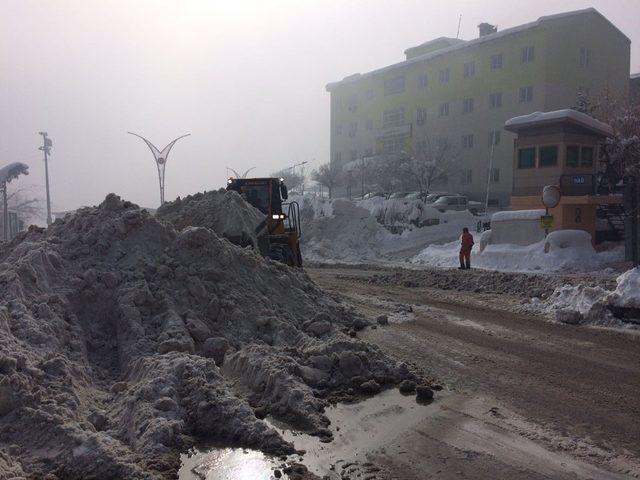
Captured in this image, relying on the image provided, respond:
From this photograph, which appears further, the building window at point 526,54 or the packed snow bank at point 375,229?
the building window at point 526,54

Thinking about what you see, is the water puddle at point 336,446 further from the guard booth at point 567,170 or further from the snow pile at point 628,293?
the guard booth at point 567,170

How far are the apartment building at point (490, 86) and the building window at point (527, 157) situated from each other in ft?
50.9

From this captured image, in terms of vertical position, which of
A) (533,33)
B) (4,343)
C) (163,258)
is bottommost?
(4,343)

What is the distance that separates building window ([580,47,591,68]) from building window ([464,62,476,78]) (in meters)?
8.23

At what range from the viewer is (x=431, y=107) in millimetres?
51125

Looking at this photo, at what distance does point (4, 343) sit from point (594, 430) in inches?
227

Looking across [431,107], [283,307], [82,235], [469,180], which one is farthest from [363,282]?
[431,107]

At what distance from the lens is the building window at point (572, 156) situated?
23.6 m

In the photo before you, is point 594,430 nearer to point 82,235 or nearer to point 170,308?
point 170,308

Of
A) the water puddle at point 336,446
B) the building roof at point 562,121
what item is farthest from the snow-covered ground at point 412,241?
the water puddle at point 336,446

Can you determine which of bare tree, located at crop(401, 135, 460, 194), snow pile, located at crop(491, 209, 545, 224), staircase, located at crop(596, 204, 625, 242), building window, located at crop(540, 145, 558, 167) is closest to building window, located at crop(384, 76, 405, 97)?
bare tree, located at crop(401, 135, 460, 194)

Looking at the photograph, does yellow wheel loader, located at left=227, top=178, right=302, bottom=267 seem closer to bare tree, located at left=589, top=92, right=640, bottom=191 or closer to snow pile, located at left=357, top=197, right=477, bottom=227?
bare tree, located at left=589, top=92, right=640, bottom=191

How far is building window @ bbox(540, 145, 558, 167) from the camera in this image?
23688 millimetres

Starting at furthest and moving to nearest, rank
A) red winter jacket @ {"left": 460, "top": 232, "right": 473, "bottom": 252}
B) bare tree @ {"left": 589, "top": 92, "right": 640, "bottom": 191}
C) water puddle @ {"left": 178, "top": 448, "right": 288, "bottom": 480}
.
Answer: bare tree @ {"left": 589, "top": 92, "right": 640, "bottom": 191} < red winter jacket @ {"left": 460, "top": 232, "right": 473, "bottom": 252} < water puddle @ {"left": 178, "top": 448, "right": 288, "bottom": 480}
